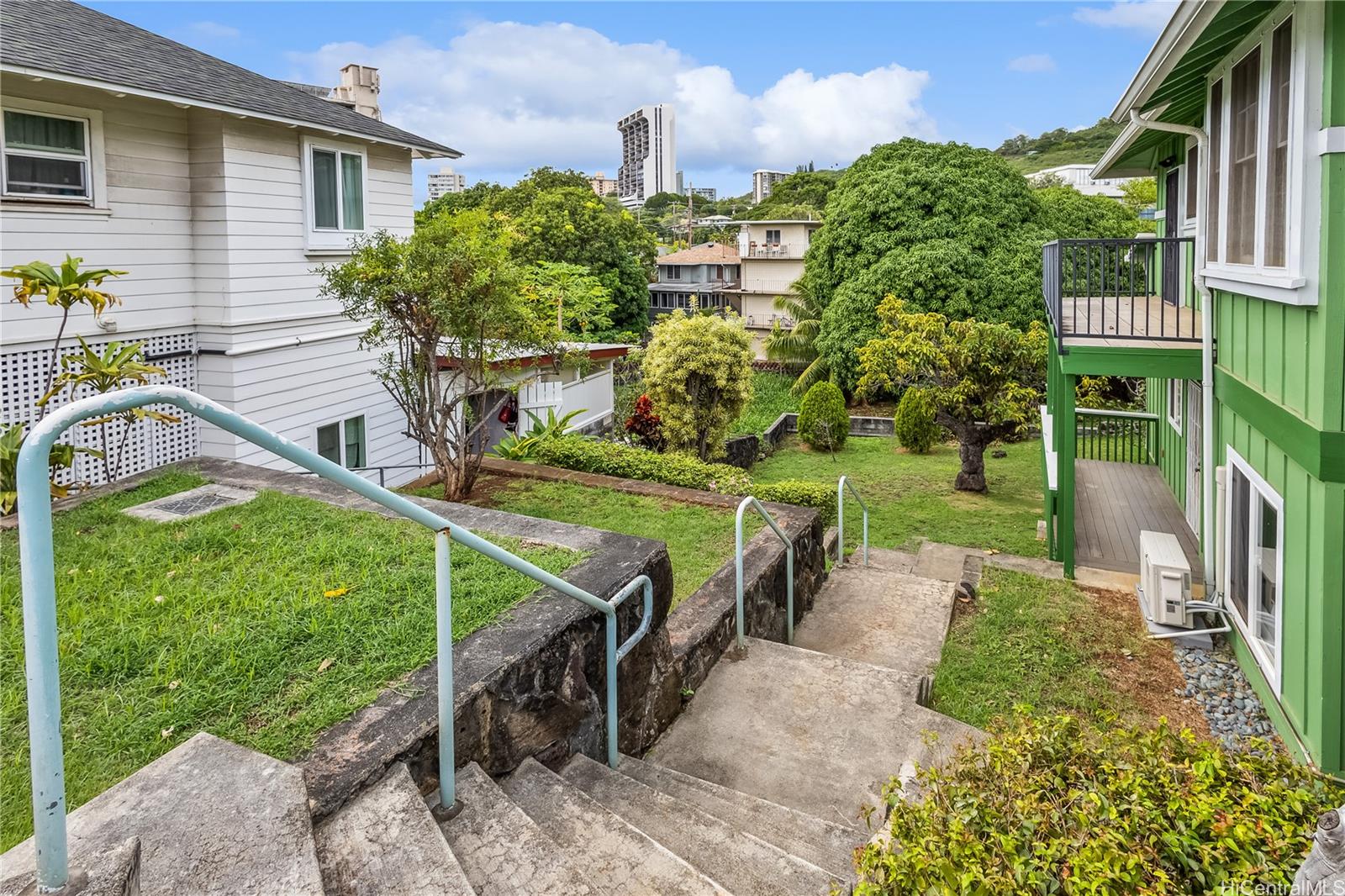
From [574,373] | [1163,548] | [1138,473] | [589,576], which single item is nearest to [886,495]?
[1138,473]

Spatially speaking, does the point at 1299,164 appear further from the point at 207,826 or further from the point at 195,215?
the point at 195,215

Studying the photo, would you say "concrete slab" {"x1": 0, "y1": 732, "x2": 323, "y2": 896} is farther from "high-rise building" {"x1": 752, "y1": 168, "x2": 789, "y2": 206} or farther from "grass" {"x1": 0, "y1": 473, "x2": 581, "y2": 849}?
"high-rise building" {"x1": 752, "y1": 168, "x2": 789, "y2": 206}

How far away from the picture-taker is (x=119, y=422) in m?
9.20

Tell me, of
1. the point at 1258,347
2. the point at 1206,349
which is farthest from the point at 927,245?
the point at 1258,347

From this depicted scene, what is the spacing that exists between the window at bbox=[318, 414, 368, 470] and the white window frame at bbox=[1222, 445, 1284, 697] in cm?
1019

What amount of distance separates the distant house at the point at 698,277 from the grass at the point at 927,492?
83.2ft

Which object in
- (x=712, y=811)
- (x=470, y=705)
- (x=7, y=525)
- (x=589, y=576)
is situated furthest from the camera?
(x=7, y=525)

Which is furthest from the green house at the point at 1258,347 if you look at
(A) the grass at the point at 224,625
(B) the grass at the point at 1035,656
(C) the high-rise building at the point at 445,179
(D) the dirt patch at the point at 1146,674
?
(C) the high-rise building at the point at 445,179

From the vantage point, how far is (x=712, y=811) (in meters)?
3.76

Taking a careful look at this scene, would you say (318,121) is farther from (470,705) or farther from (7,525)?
(470,705)

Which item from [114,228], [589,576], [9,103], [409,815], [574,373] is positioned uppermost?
[9,103]

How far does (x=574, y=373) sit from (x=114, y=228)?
855 cm

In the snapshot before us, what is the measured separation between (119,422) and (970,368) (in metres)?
12.6

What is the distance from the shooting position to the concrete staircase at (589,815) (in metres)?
2.25
